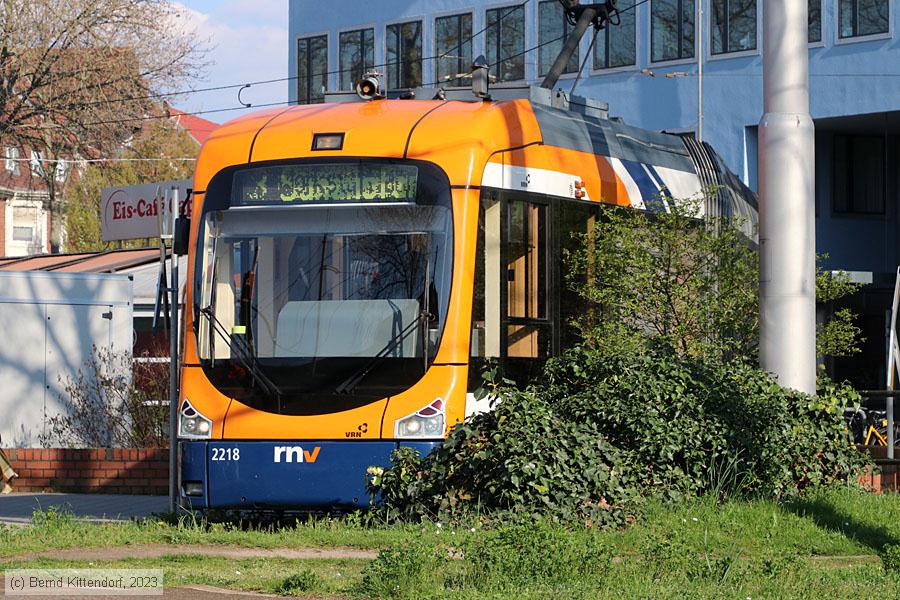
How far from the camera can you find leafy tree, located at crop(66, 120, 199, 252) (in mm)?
46000

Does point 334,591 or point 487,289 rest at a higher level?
point 487,289

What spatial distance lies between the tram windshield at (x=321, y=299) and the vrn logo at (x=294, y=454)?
29cm

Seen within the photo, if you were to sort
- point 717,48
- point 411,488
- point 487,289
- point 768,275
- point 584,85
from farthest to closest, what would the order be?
point 584,85 < point 717,48 < point 768,275 < point 487,289 < point 411,488

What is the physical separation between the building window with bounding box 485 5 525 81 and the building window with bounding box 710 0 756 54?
523 cm

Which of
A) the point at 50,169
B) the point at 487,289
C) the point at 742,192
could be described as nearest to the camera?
the point at 487,289

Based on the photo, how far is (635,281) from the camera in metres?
14.5

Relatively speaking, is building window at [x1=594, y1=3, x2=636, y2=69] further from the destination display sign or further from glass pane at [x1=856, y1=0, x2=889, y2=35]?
the destination display sign

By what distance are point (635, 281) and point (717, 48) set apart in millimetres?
23034

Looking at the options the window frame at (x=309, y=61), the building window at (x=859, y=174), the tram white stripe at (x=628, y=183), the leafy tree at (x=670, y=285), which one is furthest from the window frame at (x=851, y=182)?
the tram white stripe at (x=628, y=183)

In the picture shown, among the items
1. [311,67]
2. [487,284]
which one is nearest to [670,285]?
[487,284]

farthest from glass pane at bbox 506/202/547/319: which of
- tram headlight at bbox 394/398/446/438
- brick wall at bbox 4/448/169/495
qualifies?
brick wall at bbox 4/448/169/495

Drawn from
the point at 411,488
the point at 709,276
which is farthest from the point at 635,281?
the point at 411,488

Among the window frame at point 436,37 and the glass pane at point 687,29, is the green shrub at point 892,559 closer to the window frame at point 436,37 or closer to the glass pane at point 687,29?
the glass pane at point 687,29

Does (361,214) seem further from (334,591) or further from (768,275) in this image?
(334,591)
